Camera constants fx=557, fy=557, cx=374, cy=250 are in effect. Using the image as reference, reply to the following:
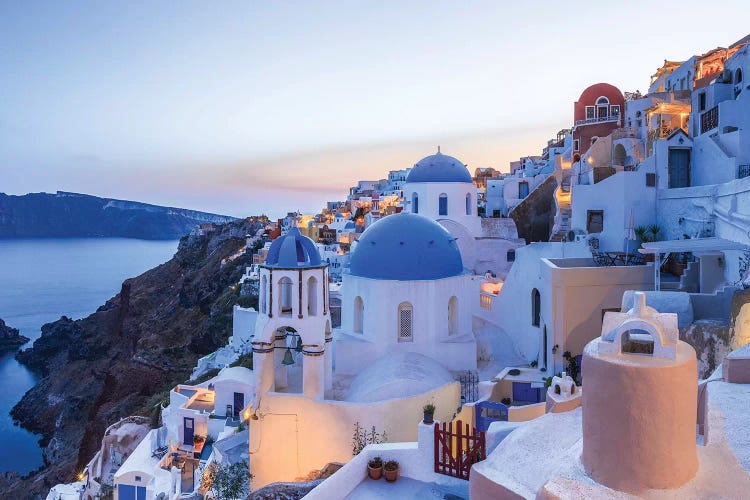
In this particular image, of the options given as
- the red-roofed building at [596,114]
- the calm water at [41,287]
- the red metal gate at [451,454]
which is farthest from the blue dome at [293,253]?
the calm water at [41,287]

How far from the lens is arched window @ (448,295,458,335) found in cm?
1552

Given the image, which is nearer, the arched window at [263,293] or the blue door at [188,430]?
the arched window at [263,293]

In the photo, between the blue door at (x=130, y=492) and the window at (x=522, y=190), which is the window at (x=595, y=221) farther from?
the blue door at (x=130, y=492)

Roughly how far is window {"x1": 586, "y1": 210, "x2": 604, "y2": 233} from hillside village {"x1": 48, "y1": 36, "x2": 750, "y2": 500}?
48mm

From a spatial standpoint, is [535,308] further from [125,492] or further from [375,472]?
[125,492]

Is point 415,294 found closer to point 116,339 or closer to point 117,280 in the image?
point 116,339

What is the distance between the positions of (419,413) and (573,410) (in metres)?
6.95

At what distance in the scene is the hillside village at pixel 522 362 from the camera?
3.83 meters

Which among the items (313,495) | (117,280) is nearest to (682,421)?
(313,495)

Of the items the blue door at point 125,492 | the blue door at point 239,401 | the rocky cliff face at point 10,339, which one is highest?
the blue door at point 239,401

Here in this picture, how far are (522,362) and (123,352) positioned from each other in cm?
4408

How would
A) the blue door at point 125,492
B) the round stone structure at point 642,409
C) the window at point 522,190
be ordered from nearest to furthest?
the round stone structure at point 642,409 → the blue door at point 125,492 → the window at point 522,190

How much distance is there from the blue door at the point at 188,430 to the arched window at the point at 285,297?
6.94 metres

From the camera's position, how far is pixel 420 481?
723 centimetres
